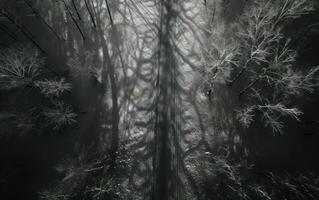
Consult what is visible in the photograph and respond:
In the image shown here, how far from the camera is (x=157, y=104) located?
1484 cm

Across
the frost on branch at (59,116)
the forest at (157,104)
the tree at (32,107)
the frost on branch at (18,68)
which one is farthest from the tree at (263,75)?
the frost on branch at (18,68)

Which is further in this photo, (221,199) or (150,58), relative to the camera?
(150,58)

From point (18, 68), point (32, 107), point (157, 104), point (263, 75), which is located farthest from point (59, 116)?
point (263, 75)

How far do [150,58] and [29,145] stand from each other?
401 inches

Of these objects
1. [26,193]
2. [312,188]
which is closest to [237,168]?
[312,188]

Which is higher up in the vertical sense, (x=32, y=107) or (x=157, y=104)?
(x=157, y=104)

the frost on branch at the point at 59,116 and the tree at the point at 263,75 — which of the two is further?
the tree at the point at 263,75

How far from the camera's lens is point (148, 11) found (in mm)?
17953

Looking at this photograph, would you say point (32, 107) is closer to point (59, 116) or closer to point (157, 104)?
point (59, 116)

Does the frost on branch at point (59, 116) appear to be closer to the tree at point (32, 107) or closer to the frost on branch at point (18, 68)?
the tree at point (32, 107)

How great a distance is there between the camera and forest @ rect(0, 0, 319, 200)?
1270 cm

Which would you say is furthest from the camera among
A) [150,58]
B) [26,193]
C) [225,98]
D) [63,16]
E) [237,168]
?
[63,16]

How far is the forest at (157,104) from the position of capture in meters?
12.7

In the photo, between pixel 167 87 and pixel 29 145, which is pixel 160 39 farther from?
pixel 29 145
